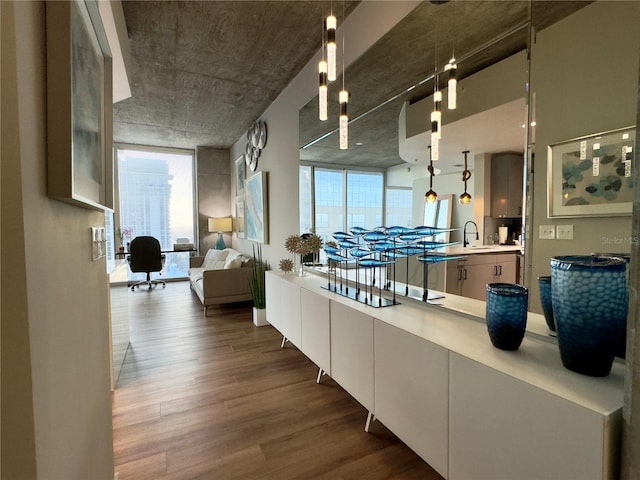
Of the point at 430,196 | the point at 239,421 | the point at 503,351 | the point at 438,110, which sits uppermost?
the point at 438,110

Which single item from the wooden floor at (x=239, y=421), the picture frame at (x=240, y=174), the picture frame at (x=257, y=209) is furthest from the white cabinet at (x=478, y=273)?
the picture frame at (x=240, y=174)

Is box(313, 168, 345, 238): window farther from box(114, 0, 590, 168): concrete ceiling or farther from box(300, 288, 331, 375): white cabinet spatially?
box(300, 288, 331, 375): white cabinet

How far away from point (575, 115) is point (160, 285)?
7.11m

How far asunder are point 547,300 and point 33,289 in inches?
67.0

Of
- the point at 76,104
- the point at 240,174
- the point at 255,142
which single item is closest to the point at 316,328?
the point at 76,104

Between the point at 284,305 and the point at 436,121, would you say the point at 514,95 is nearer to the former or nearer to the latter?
the point at 436,121

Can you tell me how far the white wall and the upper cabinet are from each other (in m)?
1.16

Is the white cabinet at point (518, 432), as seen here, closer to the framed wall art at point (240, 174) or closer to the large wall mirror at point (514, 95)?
the large wall mirror at point (514, 95)

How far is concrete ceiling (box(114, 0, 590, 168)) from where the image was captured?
1626mm

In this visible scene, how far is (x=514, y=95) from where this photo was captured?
1471mm

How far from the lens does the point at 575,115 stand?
49.6 inches

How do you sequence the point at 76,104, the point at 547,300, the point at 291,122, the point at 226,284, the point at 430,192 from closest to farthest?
the point at 76,104 → the point at 547,300 → the point at 430,192 → the point at 291,122 → the point at 226,284

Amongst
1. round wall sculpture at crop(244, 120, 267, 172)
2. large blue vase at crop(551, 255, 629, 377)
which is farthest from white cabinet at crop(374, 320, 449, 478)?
round wall sculpture at crop(244, 120, 267, 172)

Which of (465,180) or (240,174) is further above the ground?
(240,174)
